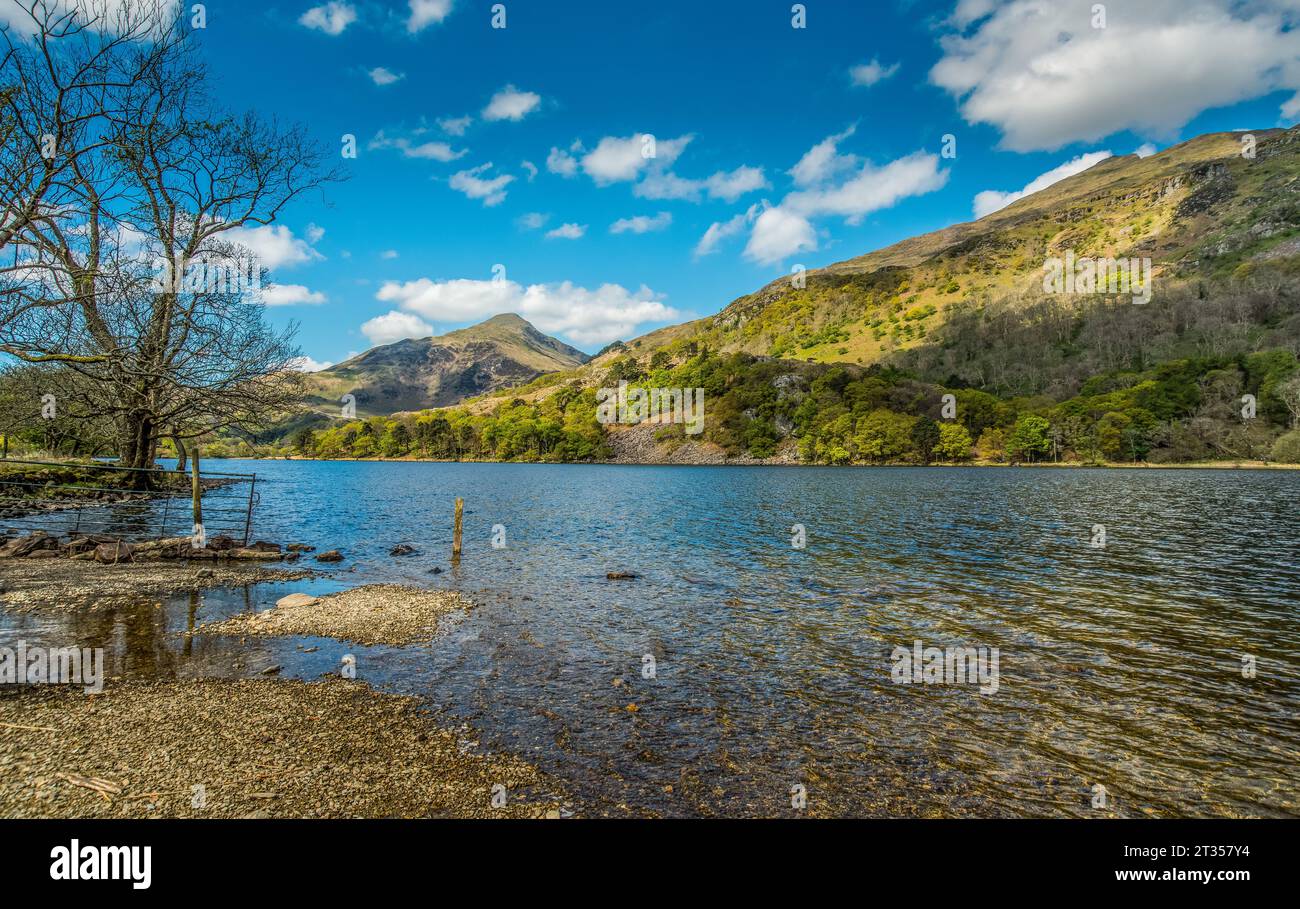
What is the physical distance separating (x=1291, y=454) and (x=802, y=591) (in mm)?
146343

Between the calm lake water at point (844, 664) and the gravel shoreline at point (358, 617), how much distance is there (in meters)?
0.82

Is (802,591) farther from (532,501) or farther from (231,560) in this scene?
(532,501)

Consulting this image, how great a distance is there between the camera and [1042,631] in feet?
60.1

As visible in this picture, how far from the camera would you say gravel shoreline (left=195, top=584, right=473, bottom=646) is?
1662 cm

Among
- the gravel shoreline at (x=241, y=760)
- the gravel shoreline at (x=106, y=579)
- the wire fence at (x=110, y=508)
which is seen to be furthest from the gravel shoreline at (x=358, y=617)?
the wire fence at (x=110, y=508)

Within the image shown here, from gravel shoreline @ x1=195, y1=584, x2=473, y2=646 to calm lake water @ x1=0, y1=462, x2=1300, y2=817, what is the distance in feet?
2.70

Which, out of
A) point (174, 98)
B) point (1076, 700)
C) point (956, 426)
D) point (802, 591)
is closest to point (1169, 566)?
point (802, 591)

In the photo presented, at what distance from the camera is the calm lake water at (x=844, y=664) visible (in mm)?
9562

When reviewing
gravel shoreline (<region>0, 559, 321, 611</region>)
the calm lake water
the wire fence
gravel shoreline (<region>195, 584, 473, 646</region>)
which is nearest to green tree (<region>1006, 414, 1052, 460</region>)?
the calm lake water

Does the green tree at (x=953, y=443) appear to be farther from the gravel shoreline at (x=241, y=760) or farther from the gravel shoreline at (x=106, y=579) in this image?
the gravel shoreline at (x=241, y=760)

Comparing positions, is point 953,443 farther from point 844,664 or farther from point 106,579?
point 106,579

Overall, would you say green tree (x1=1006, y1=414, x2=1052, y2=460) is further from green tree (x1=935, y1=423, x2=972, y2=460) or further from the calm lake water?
the calm lake water


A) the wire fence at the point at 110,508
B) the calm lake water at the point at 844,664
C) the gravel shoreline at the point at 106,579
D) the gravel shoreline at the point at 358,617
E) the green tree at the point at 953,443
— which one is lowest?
the calm lake water at the point at 844,664

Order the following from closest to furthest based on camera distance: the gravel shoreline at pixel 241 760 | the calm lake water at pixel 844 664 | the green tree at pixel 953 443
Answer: the gravel shoreline at pixel 241 760
the calm lake water at pixel 844 664
the green tree at pixel 953 443
